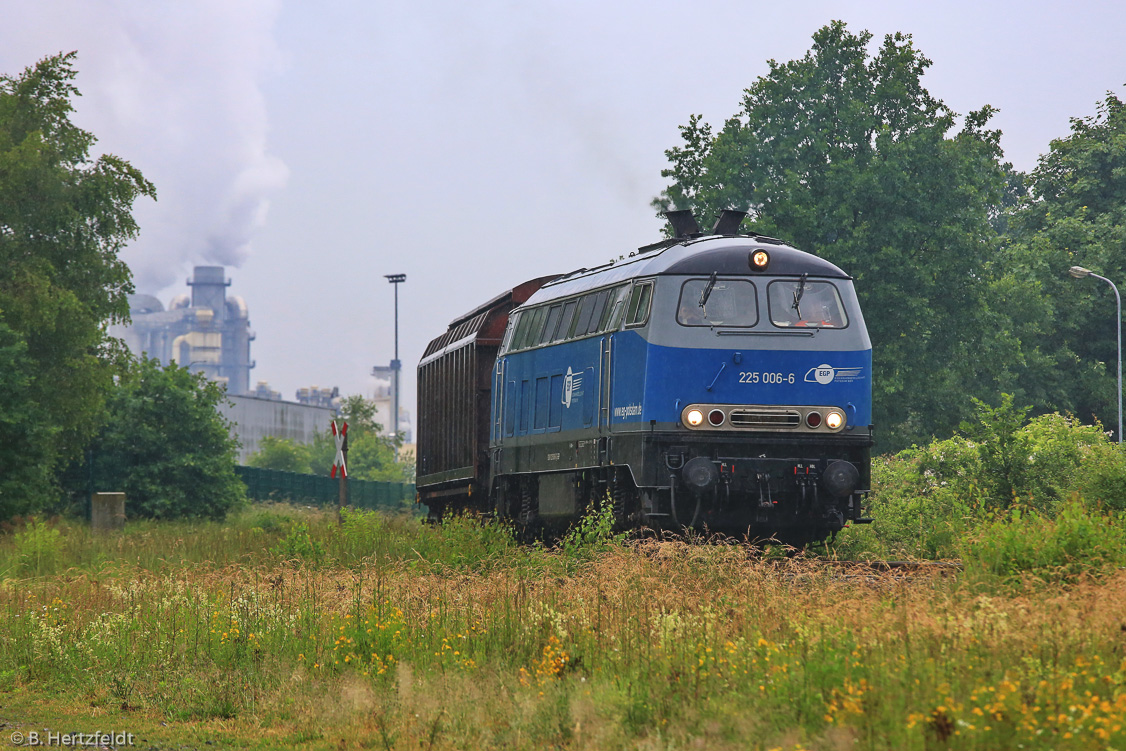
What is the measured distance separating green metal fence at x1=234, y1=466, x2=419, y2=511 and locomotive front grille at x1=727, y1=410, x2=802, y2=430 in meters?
35.8

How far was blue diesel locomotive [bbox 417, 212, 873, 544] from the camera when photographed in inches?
582

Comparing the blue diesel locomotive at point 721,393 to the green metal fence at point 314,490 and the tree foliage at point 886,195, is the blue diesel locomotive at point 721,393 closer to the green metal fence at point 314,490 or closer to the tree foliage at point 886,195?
the tree foliage at point 886,195

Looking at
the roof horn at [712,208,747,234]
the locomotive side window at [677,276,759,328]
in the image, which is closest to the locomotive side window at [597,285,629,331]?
the locomotive side window at [677,276,759,328]

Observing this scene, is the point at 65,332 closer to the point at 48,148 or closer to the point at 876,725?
the point at 48,148

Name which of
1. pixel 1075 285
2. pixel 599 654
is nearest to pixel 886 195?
pixel 1075 285

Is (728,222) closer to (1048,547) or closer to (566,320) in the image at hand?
(566,320)

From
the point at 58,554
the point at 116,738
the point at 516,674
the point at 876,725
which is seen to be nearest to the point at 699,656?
the point at 516,674

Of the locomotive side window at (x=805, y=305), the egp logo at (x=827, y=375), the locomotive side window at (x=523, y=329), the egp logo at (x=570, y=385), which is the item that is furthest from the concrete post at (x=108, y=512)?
the egp logo at (x=827, y=375)

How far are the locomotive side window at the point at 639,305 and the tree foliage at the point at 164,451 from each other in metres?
25.8

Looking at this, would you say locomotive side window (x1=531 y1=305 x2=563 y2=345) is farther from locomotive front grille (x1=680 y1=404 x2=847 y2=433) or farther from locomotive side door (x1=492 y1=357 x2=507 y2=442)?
locomotive front grille (x1=680 y1=404 x2=847 y2=433)

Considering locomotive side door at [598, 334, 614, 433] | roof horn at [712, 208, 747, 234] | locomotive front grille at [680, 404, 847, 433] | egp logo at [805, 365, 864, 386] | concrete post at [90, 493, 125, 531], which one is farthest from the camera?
concrete post at [90, 493, 125, 531]

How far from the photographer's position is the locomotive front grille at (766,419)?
49.1 feet

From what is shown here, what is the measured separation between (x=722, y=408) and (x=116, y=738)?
8.41 meters

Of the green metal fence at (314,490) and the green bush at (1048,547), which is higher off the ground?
the green metal fence at (314,490)
